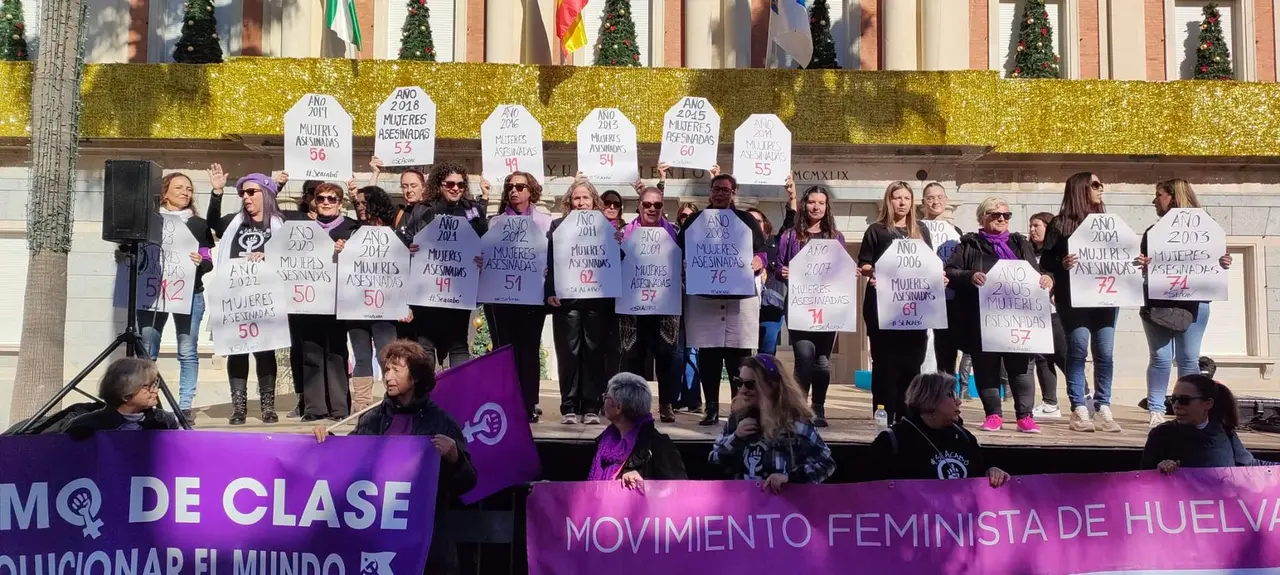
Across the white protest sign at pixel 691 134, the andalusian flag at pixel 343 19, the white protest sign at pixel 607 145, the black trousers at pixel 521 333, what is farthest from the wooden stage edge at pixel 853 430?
the andalusian flag at pixel 343 19

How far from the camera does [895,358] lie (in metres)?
7.91

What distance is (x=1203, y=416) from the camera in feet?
19.0

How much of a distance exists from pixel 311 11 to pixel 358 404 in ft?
39.4

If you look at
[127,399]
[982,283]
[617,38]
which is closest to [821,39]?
[617,38]

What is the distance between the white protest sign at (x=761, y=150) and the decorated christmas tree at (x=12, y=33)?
1338cm

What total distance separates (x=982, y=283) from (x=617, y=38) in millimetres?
11758

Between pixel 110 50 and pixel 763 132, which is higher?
pixel 110 50

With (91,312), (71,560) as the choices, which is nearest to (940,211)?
(71,560)

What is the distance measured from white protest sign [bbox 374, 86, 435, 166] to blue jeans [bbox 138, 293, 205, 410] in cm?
203

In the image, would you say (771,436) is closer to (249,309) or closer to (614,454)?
(614,454)

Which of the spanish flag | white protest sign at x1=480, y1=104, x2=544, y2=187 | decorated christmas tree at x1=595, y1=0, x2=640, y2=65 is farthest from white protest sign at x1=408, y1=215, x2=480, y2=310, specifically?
decorated christmas tree at x1=595, y1=0, x2=640, y2=65

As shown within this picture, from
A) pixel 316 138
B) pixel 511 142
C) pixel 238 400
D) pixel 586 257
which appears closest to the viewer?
pixel 586 257

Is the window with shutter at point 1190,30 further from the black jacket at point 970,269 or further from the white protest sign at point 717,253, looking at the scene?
the white protest sign at point 717,253

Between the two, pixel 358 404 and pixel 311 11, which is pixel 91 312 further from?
pixel 358 404
